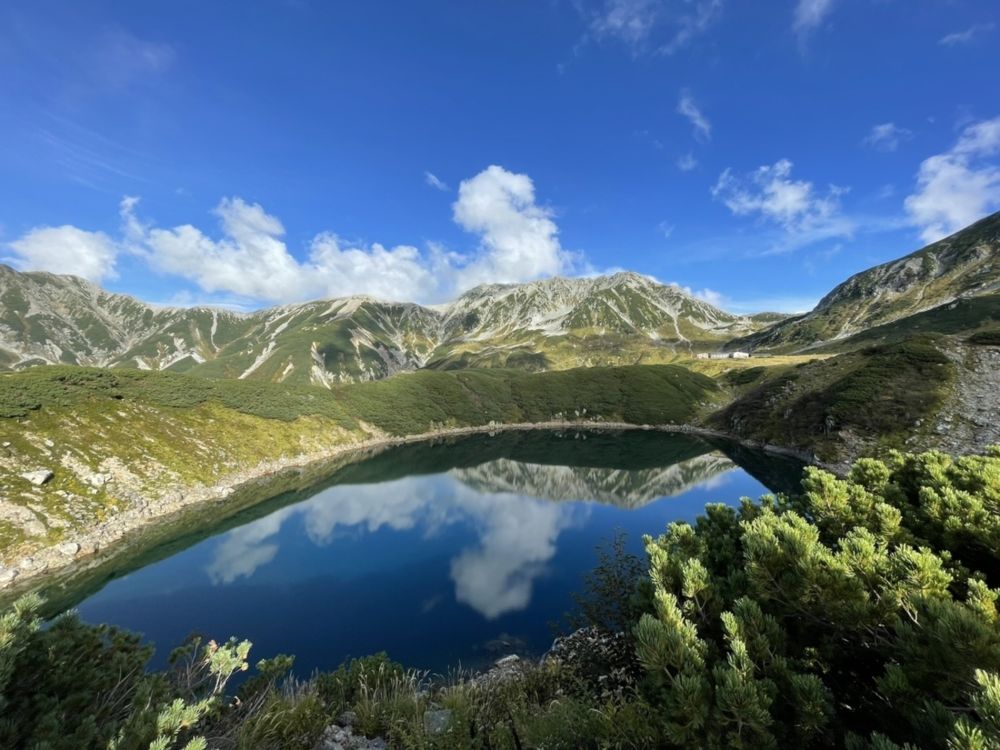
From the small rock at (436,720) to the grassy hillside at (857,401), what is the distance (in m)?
A: 74.5

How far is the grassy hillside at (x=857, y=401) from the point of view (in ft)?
208

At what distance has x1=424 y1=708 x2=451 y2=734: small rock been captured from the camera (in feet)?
26.1

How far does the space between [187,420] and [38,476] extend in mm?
28175

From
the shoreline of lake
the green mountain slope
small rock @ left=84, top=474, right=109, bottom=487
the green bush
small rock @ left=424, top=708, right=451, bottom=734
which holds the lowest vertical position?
the shoreline of lake

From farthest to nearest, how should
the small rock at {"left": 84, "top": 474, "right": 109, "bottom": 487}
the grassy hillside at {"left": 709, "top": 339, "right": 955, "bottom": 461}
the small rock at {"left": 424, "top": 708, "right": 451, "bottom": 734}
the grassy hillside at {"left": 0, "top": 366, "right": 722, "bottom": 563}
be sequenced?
1. the grassy hillside at {"left": 709, "top": 339, "right": 955, "bottom": 461}
2. the small rock at {"left": 84, "top": 474, "right": 109, "bottom": 487}
3. the grassy hillside at {"left": 0, "top": 366, "right": 722, "bottom": 563}
4. the small rock at {"left": 424, "top": 708, "right": 451, "bottom": 734}

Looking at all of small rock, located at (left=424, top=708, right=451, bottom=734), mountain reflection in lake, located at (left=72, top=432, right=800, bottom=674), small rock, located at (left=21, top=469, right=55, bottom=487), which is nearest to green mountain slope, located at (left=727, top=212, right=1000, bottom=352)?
mountain reflection in lake, located at (left=72, top=432, right=800, bottom=674)

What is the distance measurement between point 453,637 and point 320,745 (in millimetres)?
18595

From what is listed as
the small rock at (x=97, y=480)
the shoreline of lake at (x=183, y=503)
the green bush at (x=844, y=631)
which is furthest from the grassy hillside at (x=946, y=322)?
the small rock at (x=97, y=480)

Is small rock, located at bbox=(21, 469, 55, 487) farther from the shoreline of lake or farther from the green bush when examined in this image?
the green bush

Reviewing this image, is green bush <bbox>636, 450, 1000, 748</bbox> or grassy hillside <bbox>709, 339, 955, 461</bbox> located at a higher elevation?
green bush <bbox>636, 450, 1000, 748</bbox>

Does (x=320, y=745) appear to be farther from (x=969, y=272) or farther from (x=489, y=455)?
(x=969, y=272)

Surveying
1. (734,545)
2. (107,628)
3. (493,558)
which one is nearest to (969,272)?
(493,558)

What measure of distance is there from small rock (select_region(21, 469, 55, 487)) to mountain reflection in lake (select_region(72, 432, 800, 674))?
15449 mm

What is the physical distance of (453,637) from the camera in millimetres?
25328
